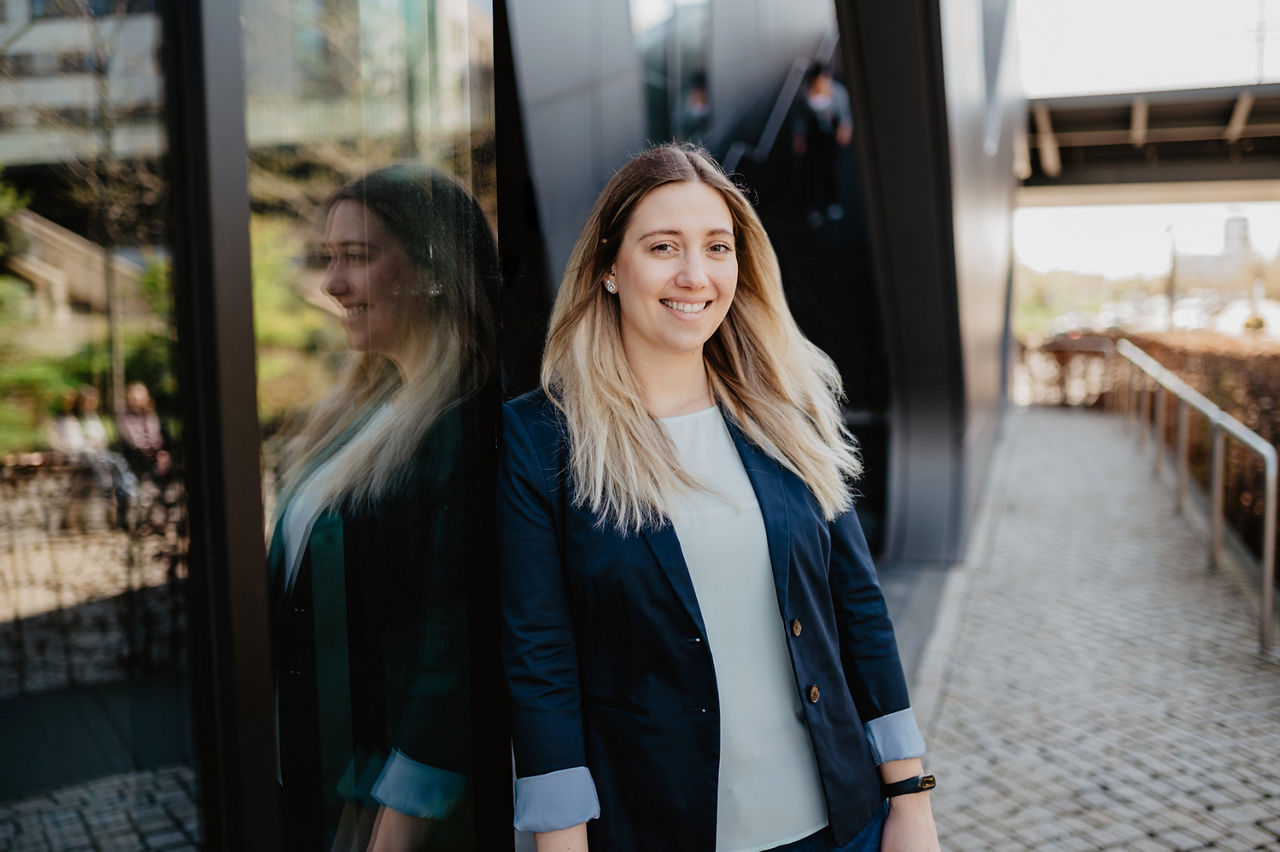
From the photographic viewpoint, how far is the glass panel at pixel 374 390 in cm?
129

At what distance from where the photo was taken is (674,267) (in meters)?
1.81

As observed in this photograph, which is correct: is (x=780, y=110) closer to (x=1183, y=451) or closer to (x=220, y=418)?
(x=1183, y=451)

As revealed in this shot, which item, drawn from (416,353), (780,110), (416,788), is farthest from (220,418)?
(780,110)

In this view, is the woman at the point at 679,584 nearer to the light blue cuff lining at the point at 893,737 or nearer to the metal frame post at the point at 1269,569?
the light blue cuff lining at the point at 893,737

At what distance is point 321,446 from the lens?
4.63 feet

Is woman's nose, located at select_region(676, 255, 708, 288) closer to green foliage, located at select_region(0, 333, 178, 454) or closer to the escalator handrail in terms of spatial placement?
green foliage, located at select_region(0, 333, 178, 454)

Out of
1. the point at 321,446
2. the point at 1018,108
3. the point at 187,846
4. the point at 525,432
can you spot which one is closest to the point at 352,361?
the point at 321,446

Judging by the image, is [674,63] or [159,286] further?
[674,63]

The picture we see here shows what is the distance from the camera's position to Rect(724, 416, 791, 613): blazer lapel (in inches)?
69.2

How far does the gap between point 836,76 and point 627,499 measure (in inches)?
418

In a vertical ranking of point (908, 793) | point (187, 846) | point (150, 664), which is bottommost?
point (908, 793)

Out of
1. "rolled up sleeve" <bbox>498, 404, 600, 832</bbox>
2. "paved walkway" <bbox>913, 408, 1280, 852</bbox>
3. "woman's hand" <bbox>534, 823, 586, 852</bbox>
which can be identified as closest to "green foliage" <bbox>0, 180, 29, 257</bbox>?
"rolled up sleeve" <bbox>498, 404, 600, 832</bbox>

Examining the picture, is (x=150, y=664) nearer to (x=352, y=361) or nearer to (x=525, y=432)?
(x=352, y=361)

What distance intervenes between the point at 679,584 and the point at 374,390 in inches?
22.3
